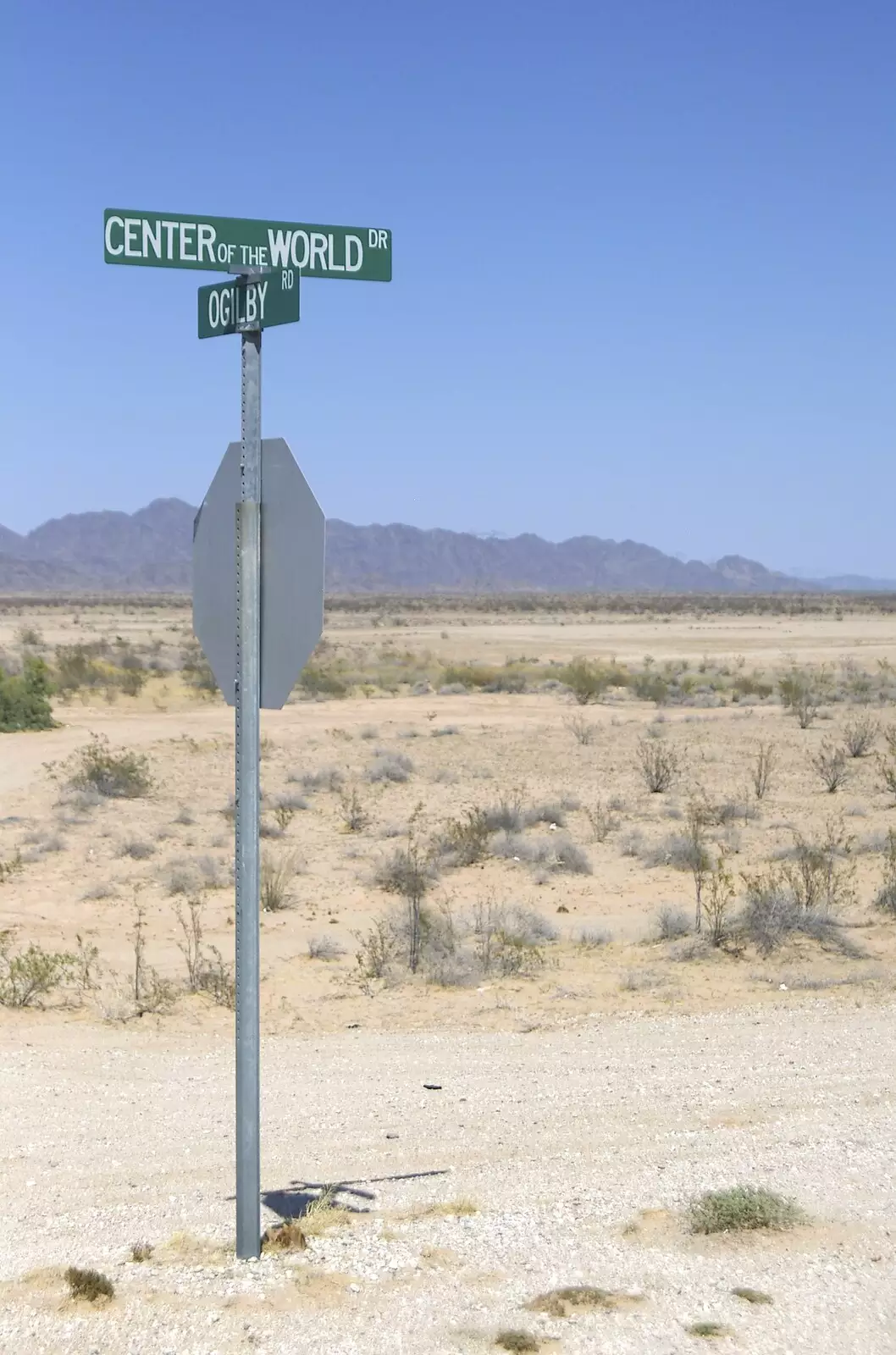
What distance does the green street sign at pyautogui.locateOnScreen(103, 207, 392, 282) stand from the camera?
4.82 meters

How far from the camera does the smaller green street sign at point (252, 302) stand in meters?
4.70

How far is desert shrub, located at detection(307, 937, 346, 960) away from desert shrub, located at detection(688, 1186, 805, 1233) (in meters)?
6.89

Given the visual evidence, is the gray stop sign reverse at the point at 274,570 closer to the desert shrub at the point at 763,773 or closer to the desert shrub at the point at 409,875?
the desert shrub at the point at 409,875

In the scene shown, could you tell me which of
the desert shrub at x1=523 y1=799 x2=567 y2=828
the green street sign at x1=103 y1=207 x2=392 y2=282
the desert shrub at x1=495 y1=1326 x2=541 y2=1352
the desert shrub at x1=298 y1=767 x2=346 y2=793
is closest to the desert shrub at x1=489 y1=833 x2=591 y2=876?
the desert shrub at x1=523 y1=799 x2=567 y2=828

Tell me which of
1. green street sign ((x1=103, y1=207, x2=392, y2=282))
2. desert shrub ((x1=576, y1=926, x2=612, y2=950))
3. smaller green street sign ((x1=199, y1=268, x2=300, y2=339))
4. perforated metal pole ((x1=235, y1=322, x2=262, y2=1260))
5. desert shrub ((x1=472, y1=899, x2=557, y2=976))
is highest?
green street sign ((x1=103, y1=207, x2=392, y2=282))

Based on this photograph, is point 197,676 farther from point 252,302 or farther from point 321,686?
point 252,302

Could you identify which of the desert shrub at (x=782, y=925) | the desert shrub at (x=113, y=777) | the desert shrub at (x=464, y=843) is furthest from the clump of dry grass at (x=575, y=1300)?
the desert shrub at (x=113, y=777)

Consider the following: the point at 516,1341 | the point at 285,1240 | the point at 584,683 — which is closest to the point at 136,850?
the point at 285,1240

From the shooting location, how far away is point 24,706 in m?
28.6

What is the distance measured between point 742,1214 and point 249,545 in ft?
10.5

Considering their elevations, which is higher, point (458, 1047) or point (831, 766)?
point (831, 766)

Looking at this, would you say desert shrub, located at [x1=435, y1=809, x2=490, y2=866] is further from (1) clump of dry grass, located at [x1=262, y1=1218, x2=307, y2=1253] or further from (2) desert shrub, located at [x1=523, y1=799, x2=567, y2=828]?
(1) clump of dry grass, located at [x1=262, y1=1218, x2=307, y2=1253]

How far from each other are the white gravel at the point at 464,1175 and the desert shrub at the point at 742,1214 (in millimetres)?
85

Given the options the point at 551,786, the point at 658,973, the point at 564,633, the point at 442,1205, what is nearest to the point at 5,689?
the point at 551,786
